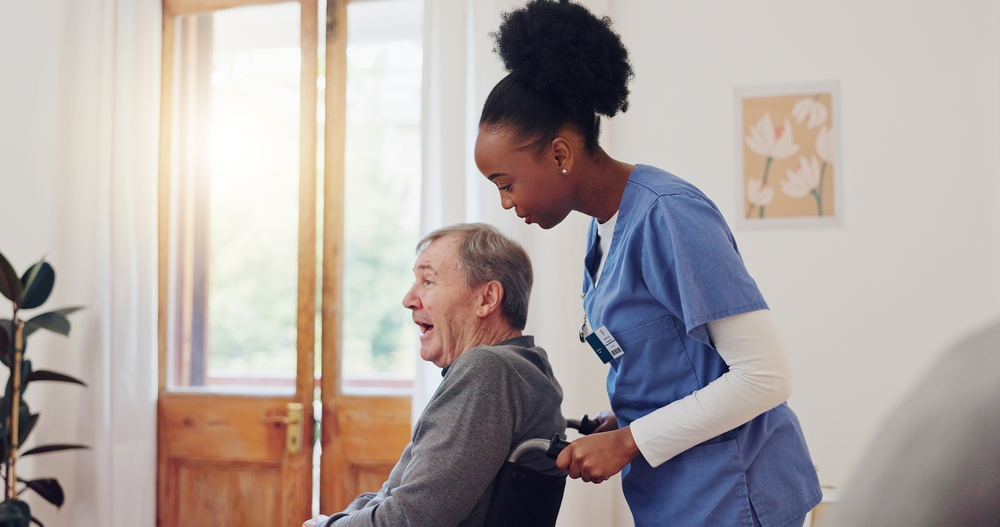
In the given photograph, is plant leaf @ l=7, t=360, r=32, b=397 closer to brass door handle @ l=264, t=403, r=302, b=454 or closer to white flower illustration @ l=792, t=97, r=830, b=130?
brass door handle @ l=264, t=403, r=302, b=454

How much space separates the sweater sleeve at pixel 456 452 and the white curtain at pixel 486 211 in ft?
3.74

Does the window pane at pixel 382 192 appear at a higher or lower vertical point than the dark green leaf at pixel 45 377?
higher

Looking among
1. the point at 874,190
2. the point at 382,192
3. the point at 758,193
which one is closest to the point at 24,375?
the point at 382,192

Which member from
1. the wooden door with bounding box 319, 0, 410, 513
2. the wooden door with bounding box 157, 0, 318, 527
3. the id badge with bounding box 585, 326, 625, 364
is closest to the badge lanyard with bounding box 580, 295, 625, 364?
the id badge with bounding box 585, 326, 625, 364

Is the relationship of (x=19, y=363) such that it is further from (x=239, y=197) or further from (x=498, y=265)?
(x=498, y=265)

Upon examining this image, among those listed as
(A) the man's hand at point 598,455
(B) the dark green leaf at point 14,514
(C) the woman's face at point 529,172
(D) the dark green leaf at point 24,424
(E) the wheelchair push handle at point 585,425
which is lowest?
(B) the dark green leaf at point 14,514

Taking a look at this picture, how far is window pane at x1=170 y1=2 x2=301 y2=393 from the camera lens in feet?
9.51

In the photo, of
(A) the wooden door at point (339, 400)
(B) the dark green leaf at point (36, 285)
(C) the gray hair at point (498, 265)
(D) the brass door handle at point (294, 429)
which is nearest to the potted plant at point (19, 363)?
(B) the dark green leaf at point (36, 285)

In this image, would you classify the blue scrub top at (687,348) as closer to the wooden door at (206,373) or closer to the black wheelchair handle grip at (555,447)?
the black wheelchair handle grip at (555,447)

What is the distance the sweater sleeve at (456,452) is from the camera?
3.74ft

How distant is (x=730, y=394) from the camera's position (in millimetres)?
979

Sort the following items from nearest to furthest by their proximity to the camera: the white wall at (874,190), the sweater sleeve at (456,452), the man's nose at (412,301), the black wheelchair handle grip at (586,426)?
the sweater sleeve at (456,452) < the black wheelchair handle grip at (586,426) < the man's nose at (412,301) < the white wall at (874,190)

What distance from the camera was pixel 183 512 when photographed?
2.88 m

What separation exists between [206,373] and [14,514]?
82cm
